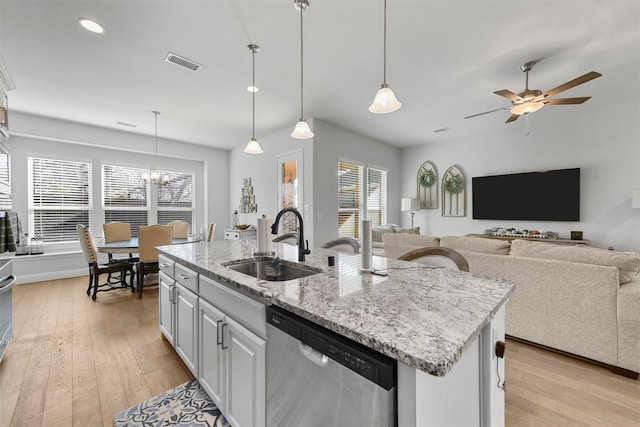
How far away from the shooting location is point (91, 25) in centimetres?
226

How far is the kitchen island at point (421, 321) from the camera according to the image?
69 centimetres

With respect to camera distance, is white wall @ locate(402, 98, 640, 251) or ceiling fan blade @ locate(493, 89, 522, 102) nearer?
ceiling fan blade @ locate(493, 89, 522, 102)

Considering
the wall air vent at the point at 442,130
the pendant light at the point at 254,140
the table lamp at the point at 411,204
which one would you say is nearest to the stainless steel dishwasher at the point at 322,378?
the pendant light at the point at 254,140

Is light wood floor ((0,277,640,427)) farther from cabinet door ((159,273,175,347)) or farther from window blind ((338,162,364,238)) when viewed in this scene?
window blind ((338,162,364,238))

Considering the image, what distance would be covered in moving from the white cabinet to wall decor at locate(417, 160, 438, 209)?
19.1 feet

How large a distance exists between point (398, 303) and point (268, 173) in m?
4.79

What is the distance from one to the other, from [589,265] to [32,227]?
7656 millimetres

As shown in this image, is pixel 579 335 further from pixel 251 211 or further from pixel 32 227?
pixel 32 227

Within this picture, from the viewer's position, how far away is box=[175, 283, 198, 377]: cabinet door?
1787 mm

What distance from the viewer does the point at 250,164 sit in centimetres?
600

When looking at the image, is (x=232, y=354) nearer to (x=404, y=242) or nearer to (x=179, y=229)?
(x=404, y=242)

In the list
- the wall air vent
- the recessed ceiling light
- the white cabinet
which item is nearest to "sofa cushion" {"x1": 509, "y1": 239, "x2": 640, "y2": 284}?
the white cabinet

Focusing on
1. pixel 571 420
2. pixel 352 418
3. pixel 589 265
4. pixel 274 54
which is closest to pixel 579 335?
pixel 589 265

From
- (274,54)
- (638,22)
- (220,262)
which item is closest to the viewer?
(220,262)
